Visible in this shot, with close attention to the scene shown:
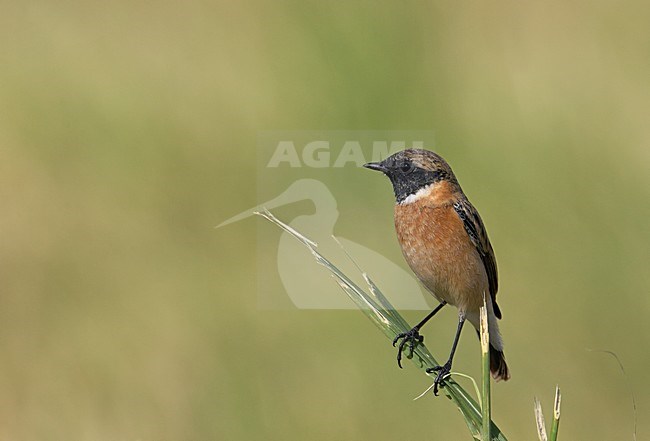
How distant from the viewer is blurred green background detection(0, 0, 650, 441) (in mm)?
5332

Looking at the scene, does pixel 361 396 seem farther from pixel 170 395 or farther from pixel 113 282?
pixel 113 282

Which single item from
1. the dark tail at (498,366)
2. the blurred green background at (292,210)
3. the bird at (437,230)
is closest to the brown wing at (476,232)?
the bird at (437,230)

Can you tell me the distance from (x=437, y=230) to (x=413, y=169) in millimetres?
210

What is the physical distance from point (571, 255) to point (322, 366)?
1450 millimetres

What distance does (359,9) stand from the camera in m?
6.57

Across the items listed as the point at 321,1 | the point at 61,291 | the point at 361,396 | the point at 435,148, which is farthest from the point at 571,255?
the point at 61,291

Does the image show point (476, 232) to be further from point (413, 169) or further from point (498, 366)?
point (498, 366)

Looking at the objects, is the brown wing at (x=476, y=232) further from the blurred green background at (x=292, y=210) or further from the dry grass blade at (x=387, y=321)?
the blurred green background at (x=292, y=210)

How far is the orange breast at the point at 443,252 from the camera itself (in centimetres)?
340

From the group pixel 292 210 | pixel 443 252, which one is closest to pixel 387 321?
Result: pixel 443 252

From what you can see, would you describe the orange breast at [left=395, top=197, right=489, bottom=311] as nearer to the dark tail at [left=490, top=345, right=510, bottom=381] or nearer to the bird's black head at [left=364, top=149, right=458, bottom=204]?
the bird's black head at [left=364, top=149, right=458, bottom=204]

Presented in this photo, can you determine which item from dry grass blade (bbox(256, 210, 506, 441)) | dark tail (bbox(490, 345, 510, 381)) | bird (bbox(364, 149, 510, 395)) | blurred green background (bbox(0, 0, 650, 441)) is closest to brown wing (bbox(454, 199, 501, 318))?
bird (bbox(364, 149, 510, 395))

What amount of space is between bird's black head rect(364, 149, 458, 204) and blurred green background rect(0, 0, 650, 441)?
1.94 metres

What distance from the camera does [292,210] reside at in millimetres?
→ 5676
